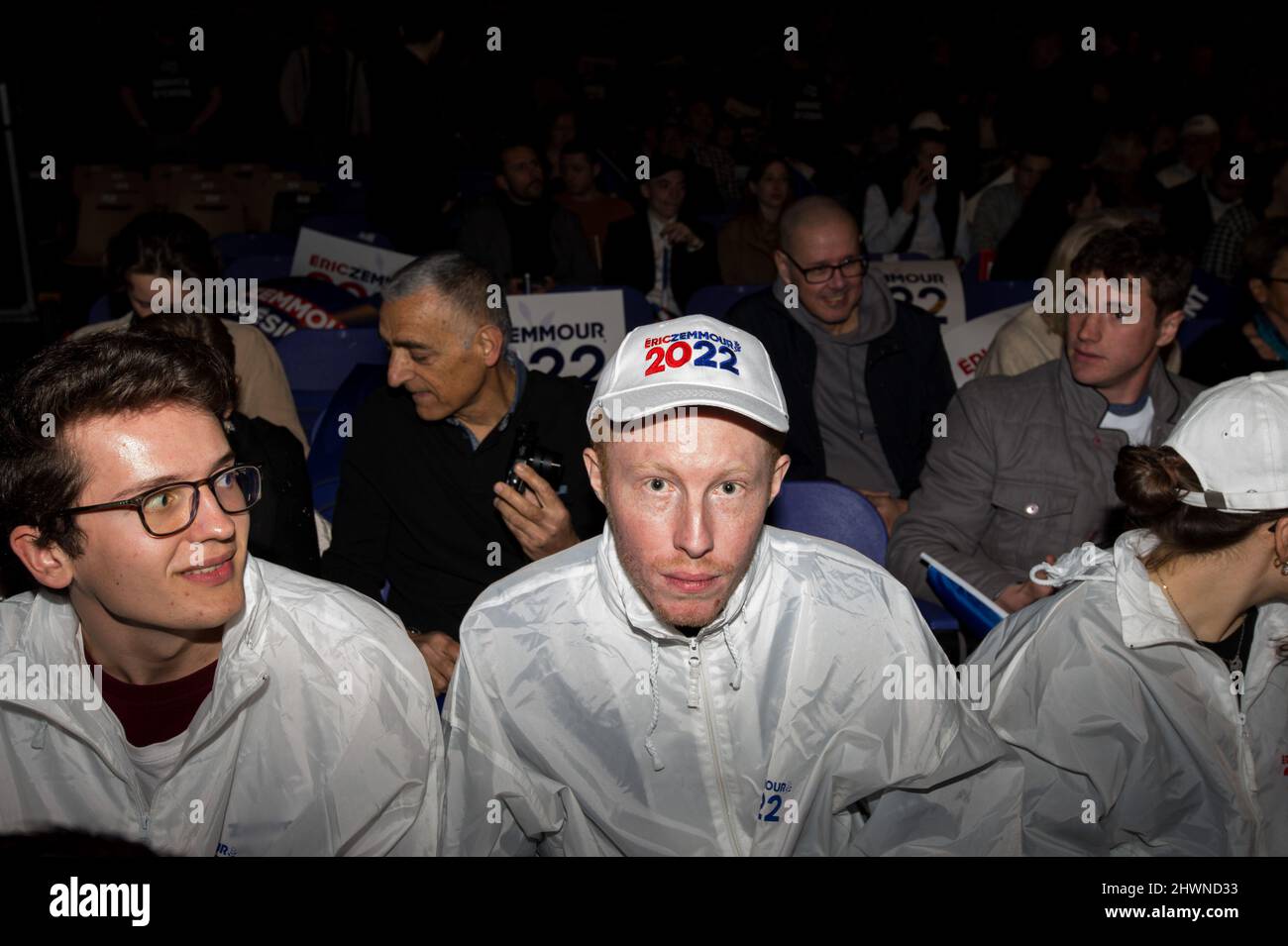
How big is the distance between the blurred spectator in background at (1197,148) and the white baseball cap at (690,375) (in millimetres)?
6906

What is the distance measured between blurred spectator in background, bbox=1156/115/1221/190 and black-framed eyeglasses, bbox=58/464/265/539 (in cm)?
747

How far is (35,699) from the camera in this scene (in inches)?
68.0

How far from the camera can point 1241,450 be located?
5.93ft

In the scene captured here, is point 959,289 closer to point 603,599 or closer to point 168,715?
point 603,599

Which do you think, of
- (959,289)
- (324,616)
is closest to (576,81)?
(959,289)

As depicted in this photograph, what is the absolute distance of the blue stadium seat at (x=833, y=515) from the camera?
2777 mm

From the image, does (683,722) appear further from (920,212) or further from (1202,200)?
(1202,200)

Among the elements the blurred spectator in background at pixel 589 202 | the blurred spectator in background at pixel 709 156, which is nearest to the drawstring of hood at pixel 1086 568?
the blurred spectator in background at pixel 589 202

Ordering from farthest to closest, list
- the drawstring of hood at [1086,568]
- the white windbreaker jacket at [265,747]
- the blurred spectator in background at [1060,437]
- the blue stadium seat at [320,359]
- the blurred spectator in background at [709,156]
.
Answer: the blurred spectator in background at [709,156]
the blue stadium seat at [320,359]
the blurred spectator in background at [1060,437]
the drawstring of hood at [1086,568]
the white windbreaker jacket at [265,747]

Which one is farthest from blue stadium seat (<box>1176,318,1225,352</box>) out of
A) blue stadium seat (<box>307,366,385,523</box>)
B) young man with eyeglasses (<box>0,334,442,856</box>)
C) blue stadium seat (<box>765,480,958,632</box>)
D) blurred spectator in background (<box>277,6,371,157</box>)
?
blurred spectator in background (<box>277,6,371,157</box>)

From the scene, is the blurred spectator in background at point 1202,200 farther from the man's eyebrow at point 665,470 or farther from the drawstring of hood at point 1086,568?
the man's eyebrow at point 665,470

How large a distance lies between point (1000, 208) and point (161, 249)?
5412 millimetres

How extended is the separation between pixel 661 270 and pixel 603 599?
473 centimetres
